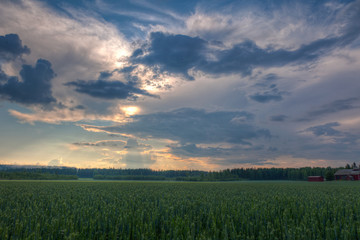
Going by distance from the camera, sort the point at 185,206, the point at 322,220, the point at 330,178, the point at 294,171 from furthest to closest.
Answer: the point at 294,171 → the point at 330,178 → the point at 185,206 → the point at 322,220

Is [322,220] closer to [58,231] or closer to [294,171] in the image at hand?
[58,231]

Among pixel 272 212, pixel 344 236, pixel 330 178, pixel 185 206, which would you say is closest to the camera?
pixel 344 236

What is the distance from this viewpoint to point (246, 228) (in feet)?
31.8

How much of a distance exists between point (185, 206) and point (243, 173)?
18660cm

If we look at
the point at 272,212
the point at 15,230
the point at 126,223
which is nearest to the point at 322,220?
the point at 272,212

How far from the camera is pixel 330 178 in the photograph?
127625 millimetres

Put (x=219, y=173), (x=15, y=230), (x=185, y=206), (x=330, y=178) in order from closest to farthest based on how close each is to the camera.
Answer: (x=15, y=230)
(x=185, y=206)
(x=330, y=178)
(x=219, y=173)

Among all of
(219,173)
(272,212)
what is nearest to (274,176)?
(219,173)

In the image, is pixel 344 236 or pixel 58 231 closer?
pixel 344 236

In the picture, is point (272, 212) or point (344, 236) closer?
point (344, 236)

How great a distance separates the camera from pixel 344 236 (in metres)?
7.96

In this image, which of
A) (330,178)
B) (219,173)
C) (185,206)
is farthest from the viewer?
(219,173)

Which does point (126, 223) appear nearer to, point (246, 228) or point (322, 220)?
point (246, 228)

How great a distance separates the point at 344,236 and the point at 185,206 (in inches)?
314
